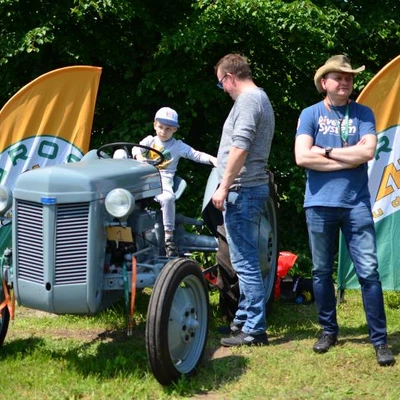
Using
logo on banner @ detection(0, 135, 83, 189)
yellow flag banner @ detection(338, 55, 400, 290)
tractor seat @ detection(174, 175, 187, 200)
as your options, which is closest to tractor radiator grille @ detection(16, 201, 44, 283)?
tractor seat @ detection(174, 175, 187, 200)

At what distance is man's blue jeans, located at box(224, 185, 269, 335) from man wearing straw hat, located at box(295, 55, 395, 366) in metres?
0.37

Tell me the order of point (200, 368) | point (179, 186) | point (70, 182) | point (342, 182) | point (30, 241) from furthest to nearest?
point (179, 186), point (342, 182), point (200, 368), point (30, 241), point (70, 182)

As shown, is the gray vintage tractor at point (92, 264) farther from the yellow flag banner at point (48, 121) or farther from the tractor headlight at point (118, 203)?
the yellow flag banner at point (48, 121)

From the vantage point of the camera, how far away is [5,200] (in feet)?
15.4

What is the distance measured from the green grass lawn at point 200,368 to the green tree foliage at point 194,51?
2701 mm

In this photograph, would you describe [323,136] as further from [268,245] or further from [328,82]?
[268,245]

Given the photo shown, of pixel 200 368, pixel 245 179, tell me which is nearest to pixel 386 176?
pixel 245 179

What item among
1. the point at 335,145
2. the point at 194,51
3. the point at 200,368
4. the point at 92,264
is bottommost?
the point at 200,368

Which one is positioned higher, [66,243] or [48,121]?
[48,121]

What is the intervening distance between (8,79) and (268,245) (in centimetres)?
382

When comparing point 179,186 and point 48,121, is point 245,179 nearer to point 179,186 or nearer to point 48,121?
point 179,186

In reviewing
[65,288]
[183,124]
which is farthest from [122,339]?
[183,124]

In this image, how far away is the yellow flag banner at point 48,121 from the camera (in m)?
6.39

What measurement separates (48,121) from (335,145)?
2.75 m
